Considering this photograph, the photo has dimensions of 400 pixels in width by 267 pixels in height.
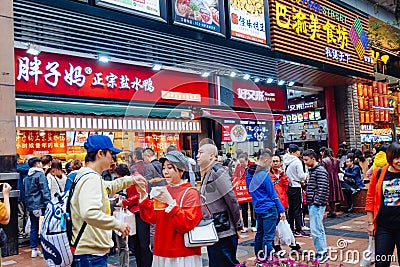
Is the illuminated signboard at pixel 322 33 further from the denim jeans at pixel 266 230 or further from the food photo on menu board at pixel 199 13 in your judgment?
the denim jeans at pixel 266 230

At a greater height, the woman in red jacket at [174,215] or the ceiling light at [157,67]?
the ceiling light at [157,67]

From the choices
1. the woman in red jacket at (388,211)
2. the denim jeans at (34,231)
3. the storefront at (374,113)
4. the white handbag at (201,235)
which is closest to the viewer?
the white handbag at (201,235)

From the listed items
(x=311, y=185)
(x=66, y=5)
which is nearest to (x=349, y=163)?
(x=311, y=185)

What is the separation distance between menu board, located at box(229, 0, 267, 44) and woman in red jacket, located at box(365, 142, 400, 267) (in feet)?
27.7

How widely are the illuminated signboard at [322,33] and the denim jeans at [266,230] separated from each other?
28.5 feet

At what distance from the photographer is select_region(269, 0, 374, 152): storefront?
43.4ft

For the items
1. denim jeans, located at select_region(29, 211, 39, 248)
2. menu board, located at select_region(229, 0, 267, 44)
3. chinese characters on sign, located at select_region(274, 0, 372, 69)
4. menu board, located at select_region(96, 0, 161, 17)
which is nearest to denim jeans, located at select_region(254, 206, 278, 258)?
denim jeans, located at select_region(29, 211, 39, 248)

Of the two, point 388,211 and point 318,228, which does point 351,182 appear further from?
point 388,211

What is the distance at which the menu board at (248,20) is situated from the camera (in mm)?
11586

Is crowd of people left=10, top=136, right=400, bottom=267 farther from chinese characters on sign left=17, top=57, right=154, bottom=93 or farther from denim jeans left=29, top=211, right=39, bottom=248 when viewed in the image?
chinese characters on sign left=17, top=57, right=154, bottom=93

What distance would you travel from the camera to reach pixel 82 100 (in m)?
8.68

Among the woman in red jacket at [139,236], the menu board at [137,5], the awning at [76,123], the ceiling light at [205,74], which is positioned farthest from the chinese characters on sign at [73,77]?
the woman in red jacket at [139,236]

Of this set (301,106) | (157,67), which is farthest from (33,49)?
(301,106)

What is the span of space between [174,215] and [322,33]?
13.4 meters
